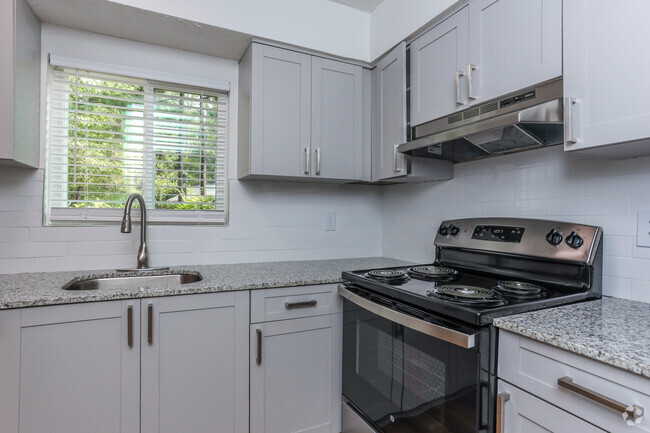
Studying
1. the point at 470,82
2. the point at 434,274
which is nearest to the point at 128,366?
the point at 434,274

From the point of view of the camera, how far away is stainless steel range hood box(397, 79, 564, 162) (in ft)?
4.12

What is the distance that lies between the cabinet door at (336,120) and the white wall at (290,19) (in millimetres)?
116

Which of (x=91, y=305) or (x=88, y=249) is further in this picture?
(x=88, y=249)

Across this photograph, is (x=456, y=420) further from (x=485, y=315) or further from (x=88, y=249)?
(x=88, y=249)

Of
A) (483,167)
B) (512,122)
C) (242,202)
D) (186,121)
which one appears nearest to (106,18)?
(186,121)

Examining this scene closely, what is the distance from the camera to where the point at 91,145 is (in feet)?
6.39

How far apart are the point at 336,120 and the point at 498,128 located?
1.02 meters

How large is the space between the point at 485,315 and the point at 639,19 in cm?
96

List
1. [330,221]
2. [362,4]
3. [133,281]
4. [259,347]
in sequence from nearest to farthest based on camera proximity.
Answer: [259,347] < [133,281] < [362,4] < [330,221]

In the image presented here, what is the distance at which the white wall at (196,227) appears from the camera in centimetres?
178

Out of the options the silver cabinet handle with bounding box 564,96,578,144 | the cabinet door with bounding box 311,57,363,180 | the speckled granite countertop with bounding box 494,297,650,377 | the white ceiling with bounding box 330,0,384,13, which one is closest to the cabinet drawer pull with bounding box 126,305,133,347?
the cabinet door with bounding box 311,57,363,180

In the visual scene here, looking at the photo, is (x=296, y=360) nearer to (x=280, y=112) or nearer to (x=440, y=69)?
(x=280, y=112)

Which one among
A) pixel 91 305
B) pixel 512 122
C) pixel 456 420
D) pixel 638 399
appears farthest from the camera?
pixel 91 305

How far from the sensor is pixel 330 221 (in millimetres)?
2488
